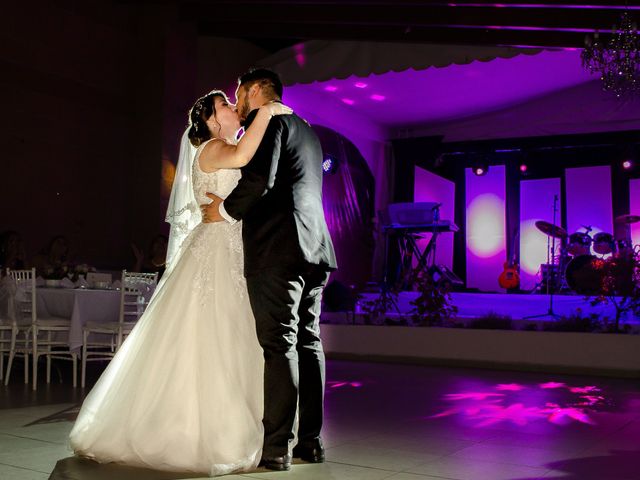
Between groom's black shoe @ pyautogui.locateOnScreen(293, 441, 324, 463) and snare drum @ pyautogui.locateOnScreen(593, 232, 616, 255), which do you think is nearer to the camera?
groom's black shoe @ pyautogui.locateOnScreen(293, 441, 324, 463)

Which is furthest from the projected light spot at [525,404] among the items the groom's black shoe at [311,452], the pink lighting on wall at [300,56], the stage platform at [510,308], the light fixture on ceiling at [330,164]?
the light fixture on ceiling at [330,164]

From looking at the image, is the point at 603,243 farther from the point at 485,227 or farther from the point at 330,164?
the point at 330,164

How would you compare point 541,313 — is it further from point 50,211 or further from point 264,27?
point 50,211

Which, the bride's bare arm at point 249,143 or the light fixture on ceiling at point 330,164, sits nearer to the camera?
the bride's bare arm at point 249,143

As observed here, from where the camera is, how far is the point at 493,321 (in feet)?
24.7

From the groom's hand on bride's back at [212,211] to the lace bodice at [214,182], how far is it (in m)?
0.04

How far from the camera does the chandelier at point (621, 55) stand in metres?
6.67

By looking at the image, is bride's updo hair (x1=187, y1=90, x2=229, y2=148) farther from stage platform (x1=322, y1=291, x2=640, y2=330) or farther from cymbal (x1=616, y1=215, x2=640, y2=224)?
cymbal (x1=616, y1=215, x2=640, y2=224)

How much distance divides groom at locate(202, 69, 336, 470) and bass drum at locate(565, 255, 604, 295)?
18.2 feet

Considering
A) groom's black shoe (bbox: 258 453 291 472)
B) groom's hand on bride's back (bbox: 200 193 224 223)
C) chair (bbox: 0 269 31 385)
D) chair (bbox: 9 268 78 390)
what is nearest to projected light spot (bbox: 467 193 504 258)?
chair (bbox: 9 268 78 390)

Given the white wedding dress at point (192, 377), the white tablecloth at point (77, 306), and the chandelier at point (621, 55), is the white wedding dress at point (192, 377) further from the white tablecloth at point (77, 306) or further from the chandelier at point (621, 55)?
the chandelier at point (621, 55)

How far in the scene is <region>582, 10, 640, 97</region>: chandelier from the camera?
21.9 feet

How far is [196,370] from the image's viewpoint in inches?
110

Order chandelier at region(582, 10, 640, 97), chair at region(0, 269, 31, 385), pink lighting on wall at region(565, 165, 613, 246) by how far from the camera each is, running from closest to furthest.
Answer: chair at region(0, 269, 31, 385), chandelier at region(582, 10, 640, 97), pink lighting on wall at region(565, 165, 613, 246)
